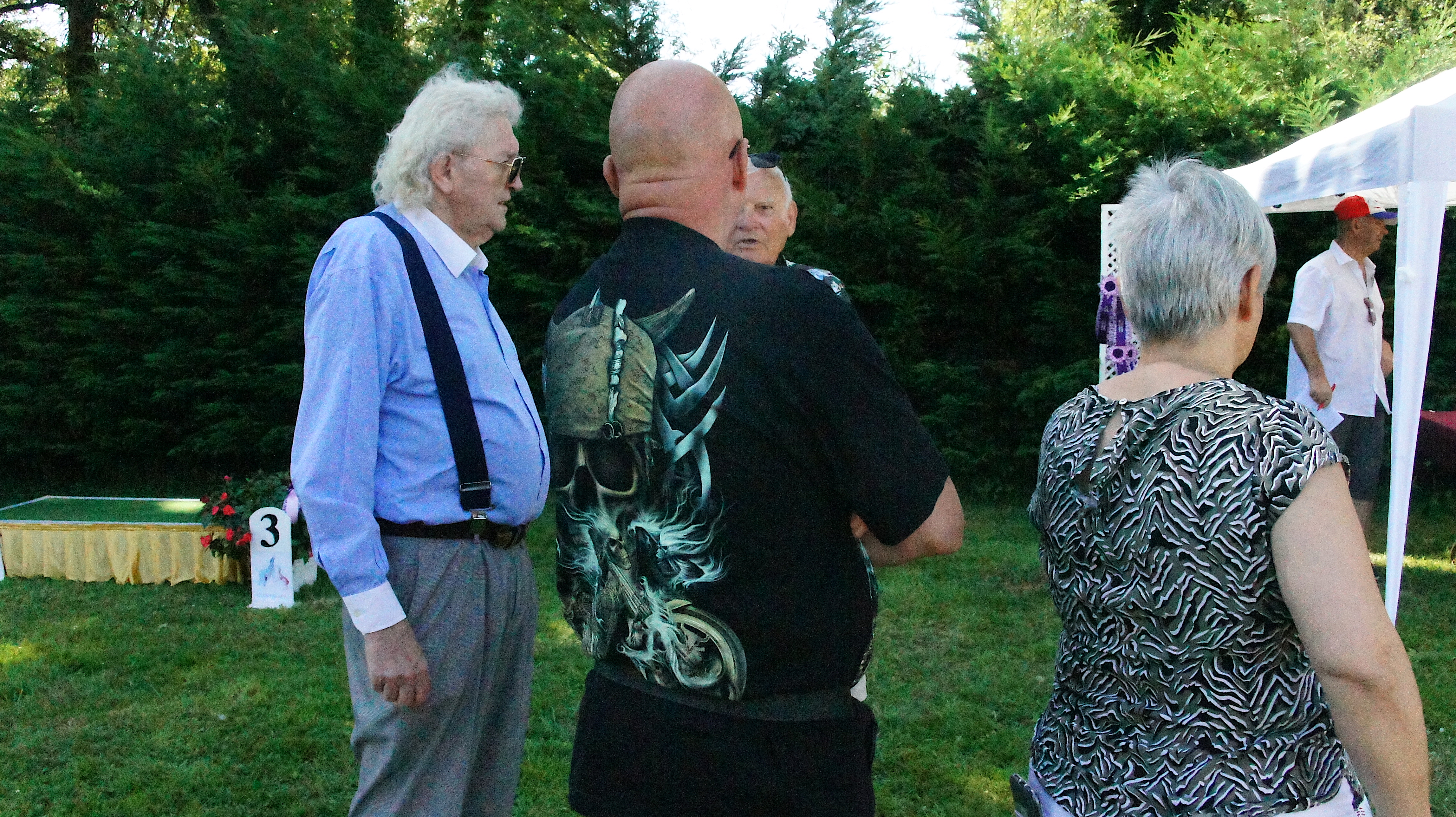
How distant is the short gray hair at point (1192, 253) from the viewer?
140 cm

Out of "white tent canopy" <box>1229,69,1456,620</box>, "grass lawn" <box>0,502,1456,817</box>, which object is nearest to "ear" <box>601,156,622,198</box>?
"grass lawn" <box>0,502,1456,817</box>

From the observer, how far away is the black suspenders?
1896 millimetres

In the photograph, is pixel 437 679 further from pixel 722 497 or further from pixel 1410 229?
pixel 1410 229

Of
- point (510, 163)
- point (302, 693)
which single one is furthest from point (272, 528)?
point (510, 163)

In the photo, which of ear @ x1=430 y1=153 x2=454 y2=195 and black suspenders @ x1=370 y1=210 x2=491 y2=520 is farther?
ear @ x1=430 y1=153 x2=454 y2=195

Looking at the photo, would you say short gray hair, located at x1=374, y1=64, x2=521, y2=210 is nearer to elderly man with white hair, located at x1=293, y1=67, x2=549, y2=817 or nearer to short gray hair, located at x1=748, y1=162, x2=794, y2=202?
elderly man with white hair, located at x1=293, y1=67, x2=549, y2=817

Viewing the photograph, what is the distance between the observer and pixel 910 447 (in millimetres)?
1301

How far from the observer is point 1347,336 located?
5.11 meters

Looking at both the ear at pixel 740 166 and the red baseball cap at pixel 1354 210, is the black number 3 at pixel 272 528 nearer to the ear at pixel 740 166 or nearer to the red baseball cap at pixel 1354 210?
the ear at pixel 740 166

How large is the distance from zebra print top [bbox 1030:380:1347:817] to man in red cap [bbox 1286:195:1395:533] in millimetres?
4258

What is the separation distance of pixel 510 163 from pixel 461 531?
757mm

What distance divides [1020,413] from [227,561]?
5.53 metres

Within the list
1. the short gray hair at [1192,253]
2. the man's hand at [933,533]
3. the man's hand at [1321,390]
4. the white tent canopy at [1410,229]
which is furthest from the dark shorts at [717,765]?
the man's hand at [1321,390]

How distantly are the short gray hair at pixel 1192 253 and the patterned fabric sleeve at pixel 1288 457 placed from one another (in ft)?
0.63
